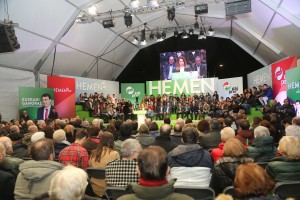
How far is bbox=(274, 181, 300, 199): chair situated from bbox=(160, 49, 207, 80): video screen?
1370cm

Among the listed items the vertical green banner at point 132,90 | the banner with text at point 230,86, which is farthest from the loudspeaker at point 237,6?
the vertical green banner at point 132,90

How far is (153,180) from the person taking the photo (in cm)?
163

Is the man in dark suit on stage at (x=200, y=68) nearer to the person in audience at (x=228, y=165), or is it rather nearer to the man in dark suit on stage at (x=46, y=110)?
the man in dark suit on stage at (x=46, y=110)

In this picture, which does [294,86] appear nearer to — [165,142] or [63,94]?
[165,142]

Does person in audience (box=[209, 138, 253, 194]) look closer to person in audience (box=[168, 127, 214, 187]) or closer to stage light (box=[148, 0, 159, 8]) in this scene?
person in audience (box=[168, 127, 214, 187])

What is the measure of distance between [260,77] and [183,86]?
13.5ft

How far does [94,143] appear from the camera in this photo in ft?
13.0

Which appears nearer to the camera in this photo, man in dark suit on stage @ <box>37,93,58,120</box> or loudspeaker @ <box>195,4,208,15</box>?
loudspeaker @ <box>195,4,208,15</box>

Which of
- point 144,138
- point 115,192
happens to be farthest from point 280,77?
point 115,192

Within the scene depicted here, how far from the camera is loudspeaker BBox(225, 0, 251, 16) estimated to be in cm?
835

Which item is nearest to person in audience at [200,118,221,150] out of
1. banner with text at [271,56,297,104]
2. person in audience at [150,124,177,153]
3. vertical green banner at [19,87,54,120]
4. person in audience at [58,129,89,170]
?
person in audience at [150,124,177,153]

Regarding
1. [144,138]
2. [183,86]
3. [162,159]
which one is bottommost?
[144,138]

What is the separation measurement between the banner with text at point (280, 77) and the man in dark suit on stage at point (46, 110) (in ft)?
27.8

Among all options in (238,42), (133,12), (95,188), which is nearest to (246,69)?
(238,42)
